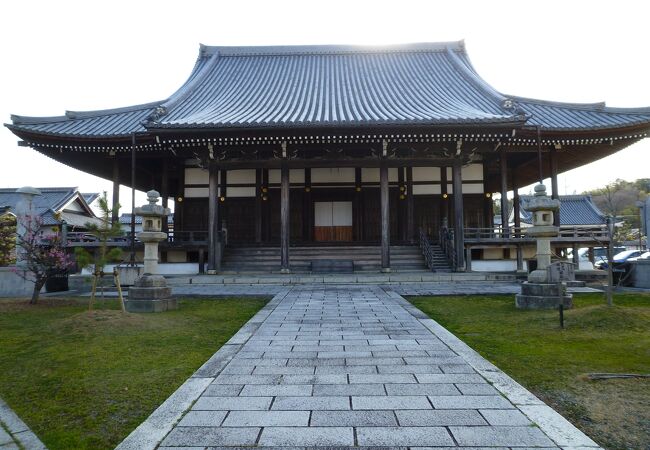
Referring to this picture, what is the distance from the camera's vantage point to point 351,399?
3.36m

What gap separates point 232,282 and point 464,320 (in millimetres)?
7978

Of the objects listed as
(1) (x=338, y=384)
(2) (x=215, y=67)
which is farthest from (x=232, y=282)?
(2) (x=215, y=67)

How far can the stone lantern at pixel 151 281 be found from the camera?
793cm

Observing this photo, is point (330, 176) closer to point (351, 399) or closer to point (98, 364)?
point (98, 364)

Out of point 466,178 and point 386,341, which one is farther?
point 466,178

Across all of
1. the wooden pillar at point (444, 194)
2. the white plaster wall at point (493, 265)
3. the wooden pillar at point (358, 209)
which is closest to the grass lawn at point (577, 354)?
the white plaster wall at point (493, 265)

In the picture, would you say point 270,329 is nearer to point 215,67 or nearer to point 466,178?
point 466,178

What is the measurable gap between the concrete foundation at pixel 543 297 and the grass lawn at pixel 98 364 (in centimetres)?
553

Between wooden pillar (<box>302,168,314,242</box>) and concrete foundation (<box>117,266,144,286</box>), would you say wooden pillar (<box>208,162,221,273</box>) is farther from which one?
wooden pillar (<box>302,168,314,242</box>)

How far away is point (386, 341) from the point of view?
17.7ft

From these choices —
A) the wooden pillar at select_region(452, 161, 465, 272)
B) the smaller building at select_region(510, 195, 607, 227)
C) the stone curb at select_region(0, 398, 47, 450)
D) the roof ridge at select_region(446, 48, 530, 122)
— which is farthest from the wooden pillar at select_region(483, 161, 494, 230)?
the smaller building at select_region(510, 195, 607, 227)

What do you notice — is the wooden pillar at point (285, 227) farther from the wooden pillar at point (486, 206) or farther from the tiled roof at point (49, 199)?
the tiled roof at point (49, 199)

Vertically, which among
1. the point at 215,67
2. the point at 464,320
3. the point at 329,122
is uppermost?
the point at 215,67

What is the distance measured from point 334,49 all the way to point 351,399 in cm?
2207
